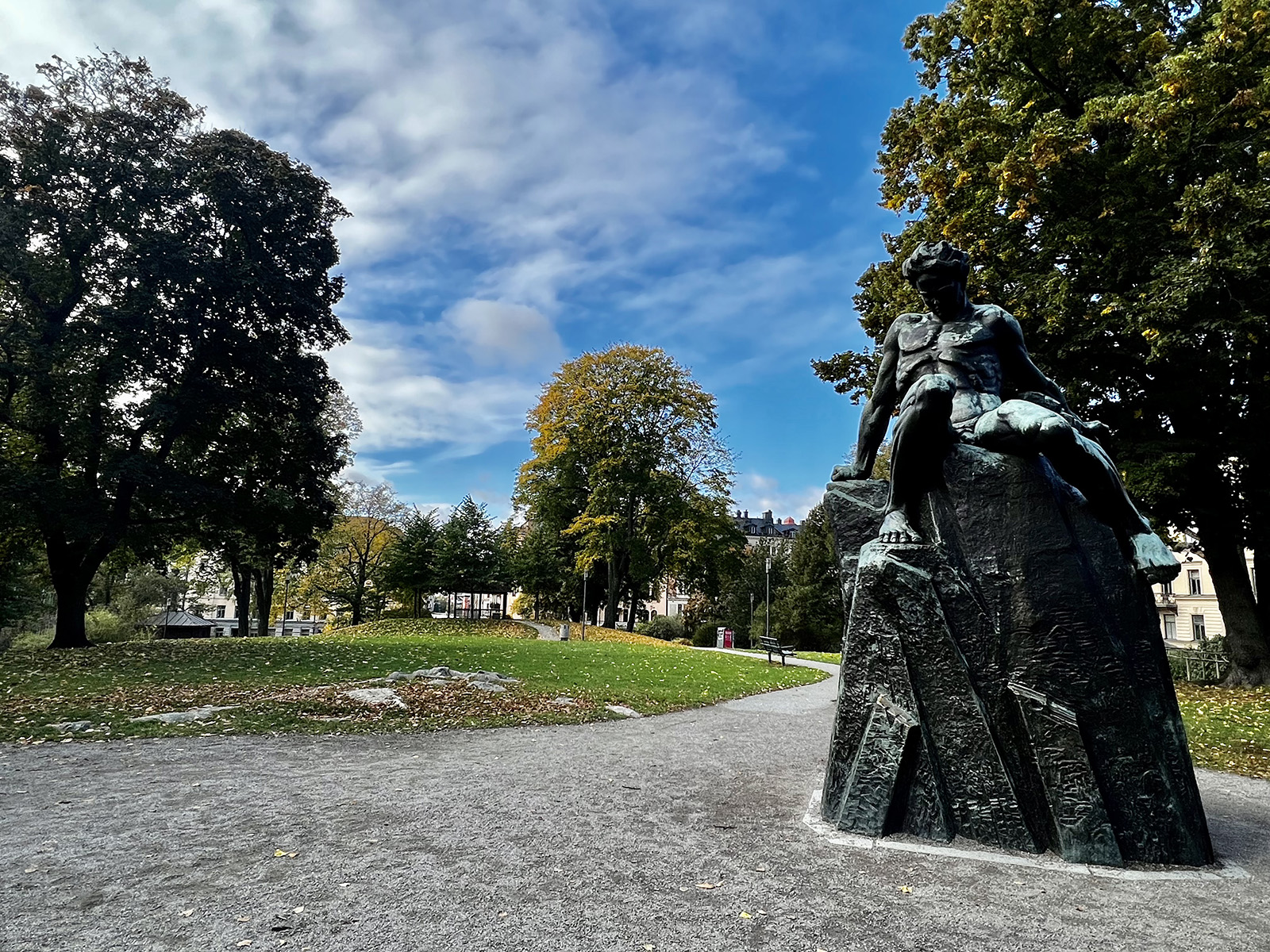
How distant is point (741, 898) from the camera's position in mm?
3795

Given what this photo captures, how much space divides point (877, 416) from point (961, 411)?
2.79ft

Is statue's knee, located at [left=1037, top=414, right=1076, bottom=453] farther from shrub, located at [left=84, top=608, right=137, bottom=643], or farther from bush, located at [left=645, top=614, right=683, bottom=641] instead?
bush, located at [left=645, top=614, right=683, bottom=641]

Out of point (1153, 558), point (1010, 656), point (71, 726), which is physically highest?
point (1153, 558)

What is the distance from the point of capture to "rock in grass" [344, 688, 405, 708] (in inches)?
428

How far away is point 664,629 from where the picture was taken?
38.6 metres

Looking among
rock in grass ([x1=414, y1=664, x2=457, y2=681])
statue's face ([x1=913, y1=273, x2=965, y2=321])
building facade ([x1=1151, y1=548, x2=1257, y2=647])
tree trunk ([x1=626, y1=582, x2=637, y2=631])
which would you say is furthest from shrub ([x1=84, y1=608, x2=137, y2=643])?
building facade ([x1=1151, y1=548, x2=1257, y2=647])

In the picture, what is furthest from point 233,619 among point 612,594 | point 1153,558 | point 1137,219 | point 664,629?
point 1153,558

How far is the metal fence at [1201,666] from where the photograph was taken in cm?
1725

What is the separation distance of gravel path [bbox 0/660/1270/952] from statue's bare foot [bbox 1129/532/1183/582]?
5.89ft

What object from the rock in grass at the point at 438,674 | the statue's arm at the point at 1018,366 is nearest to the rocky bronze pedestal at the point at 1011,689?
the statue's arm at the point at 1018,366

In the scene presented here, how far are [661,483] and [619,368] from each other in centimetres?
642

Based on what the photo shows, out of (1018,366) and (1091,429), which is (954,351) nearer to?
(1018,366)

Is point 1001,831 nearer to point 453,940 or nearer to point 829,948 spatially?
point 829,948

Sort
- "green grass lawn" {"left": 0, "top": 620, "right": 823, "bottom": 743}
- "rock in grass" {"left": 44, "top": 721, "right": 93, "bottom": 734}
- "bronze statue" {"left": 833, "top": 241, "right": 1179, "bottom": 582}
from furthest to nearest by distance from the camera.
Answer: "green grass lawn" {"left": 0, "top": 620, "right": 823, "bottom": 743}, "rock in grass" {"left": 44, "top": 721, "right": 93, "bottom": 734}, "bronze statue" {"left": 833, "top": 241, "right": 1179, "bottom": 582}
